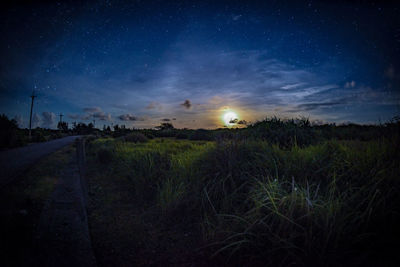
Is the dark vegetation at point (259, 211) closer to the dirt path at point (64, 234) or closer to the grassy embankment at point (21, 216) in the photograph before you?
the dirt path at point (64, 234)

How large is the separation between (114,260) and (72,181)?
4.58 meters

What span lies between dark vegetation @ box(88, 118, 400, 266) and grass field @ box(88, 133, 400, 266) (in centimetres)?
1

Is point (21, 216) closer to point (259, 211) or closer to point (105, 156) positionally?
point (259, 211)

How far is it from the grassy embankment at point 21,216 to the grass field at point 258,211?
71cm

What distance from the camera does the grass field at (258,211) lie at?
61.7 inches

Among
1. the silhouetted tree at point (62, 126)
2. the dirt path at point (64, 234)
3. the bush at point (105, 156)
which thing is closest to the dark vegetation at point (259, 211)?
the dirt path at point (64, 234)

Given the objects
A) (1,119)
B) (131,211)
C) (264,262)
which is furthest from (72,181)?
(1,119)

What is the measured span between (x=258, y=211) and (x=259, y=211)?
0.03 metres

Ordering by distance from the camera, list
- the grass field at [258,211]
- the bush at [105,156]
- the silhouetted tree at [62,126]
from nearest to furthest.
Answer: the grass field at [258,211], the bush at [105,156], the silhouetted tree at [62,126]

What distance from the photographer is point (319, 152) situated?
3283 millimetres

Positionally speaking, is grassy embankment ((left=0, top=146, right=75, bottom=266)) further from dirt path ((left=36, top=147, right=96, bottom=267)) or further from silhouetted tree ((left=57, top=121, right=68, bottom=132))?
silhouetted tree ((left=57, top=121, right=68, bottom=132))

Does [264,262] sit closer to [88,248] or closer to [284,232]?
[284,232]

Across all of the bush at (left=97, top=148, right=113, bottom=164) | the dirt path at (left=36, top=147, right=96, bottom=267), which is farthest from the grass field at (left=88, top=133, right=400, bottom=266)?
the bush at (left=97, top=148, right=113, bottom=164)

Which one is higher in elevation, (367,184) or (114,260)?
(367,184)
